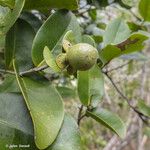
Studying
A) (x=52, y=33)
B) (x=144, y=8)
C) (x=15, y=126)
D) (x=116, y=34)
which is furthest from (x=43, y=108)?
(x=144, y=8)

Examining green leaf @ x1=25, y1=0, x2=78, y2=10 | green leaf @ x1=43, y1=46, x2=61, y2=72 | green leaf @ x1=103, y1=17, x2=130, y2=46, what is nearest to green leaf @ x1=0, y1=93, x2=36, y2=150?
green leaf @ x1=43, y1=46, x2=61, y2=72

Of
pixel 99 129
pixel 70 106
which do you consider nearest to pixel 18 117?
pixel 70 106

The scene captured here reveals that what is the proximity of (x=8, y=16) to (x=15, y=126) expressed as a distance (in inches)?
8.5

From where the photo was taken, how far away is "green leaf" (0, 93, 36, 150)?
2.44 ft

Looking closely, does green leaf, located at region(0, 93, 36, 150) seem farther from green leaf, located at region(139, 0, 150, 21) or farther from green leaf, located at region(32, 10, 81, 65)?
green leaf, located at region(139, 0, 150, 21)

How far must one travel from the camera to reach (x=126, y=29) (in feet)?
3.72

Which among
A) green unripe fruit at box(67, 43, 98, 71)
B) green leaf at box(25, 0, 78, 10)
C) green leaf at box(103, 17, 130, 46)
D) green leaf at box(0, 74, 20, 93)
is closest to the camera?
green unripe fruit at box(67, 43, 98, 71)

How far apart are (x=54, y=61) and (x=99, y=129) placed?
3.09 metres

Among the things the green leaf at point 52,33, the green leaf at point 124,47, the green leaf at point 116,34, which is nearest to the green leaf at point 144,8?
the green leaf at point 116,34

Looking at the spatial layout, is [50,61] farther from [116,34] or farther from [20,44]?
[116,34]

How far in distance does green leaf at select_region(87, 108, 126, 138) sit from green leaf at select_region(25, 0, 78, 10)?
0.92 ft

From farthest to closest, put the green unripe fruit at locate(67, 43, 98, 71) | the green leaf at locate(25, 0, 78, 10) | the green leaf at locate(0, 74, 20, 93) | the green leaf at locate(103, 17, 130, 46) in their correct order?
the green leaf at locate(103, 17, 130, 46), the green leaf at locate(0, 74, 20, 93), the green leaf at locate(25, 0, 78, 10), the green unripe fruit at locate(67, 43, 98, 71)

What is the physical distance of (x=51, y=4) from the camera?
813 mm

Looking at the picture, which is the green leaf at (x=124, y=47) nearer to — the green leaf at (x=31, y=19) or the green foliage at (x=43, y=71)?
the green foliage at (x=43, y=71)
